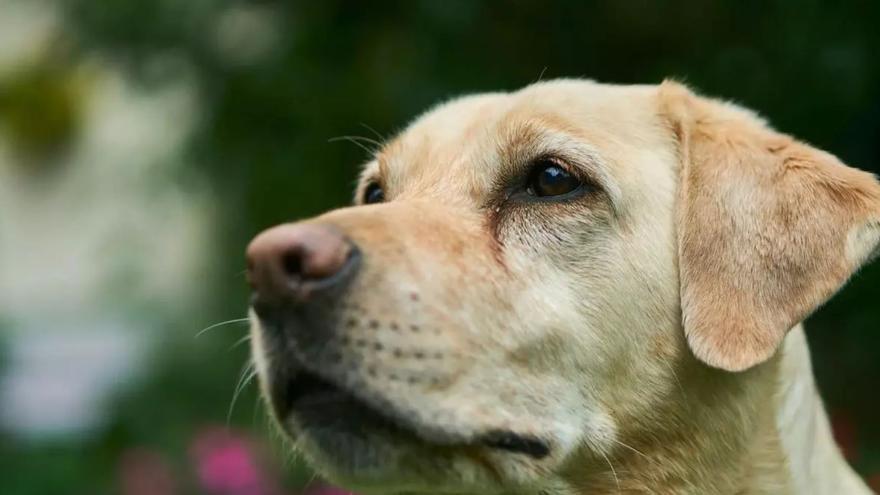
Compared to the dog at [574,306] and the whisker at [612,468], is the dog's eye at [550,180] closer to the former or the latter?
the dog at [574,306]

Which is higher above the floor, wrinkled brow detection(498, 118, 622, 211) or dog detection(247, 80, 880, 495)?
wrinkled brow detection(498, 118, 622, 211)

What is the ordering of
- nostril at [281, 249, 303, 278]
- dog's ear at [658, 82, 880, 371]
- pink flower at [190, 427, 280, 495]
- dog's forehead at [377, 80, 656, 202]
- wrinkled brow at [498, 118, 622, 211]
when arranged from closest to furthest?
1. nostril at [281, 249, 303, 278]
2. dog's ear at [658, 82, 880, 371]
3. wrinkled brow at [498, 118, 622, 211]
4. dog's forehead at [377, 80, 656, 202]
5. pink flower at [190, 427, 280, 495]

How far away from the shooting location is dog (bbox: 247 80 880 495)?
239 cm

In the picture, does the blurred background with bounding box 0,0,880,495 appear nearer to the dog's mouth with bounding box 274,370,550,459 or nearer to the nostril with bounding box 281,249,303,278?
the dog's mouth with bounding box 274,370,550,459

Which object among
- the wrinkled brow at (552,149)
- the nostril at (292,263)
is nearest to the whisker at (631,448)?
the wrinkled brow at (552,149)

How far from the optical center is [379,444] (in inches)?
94.5

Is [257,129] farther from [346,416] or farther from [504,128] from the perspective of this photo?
[346,416]

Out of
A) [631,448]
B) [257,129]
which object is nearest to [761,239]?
[631,448]

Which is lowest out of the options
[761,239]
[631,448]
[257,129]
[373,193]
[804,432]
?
[257,129]

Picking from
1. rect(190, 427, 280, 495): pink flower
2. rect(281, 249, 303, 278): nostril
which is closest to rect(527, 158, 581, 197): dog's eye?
rect(281, 249, 303, 278): nostril

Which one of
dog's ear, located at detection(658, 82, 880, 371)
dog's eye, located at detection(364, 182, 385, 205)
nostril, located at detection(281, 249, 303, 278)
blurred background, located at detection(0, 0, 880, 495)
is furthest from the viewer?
blurred background, located at detection(0, 0, 880, 495)

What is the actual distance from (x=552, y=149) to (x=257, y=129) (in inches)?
146

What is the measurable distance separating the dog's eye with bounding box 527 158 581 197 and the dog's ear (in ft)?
0.92

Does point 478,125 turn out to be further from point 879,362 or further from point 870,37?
point 879,362
